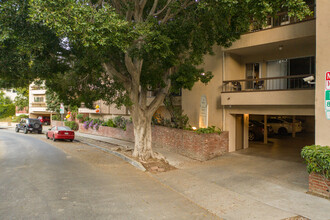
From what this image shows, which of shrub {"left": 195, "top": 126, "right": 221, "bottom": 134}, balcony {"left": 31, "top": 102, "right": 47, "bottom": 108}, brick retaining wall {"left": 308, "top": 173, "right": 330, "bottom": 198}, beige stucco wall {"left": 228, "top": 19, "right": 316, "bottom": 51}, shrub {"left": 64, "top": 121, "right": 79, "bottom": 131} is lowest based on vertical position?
brick retaining wall {"left": 308, "top": 173, "right": 330, "bottom": 198}

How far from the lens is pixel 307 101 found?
33.1 ft

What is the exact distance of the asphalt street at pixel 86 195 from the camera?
588 centimetres

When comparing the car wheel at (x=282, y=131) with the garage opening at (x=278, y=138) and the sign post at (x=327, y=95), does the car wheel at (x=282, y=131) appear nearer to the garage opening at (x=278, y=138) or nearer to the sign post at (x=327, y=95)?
the garage opening at (x=278, y=138)

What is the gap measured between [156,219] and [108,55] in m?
7.88

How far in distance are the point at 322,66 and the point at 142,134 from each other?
782 cm

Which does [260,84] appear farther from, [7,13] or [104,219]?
[7,13]

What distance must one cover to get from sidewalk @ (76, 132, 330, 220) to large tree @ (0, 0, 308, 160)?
10.8ft

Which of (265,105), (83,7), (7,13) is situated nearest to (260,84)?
(265,105)

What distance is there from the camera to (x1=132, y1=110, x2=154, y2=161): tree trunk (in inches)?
474

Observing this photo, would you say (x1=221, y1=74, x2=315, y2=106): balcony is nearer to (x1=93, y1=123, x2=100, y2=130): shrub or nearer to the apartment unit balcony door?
the apartment unit balcony door

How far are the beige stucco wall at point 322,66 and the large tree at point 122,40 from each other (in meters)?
1.00

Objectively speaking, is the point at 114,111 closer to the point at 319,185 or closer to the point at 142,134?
the point at 142,134

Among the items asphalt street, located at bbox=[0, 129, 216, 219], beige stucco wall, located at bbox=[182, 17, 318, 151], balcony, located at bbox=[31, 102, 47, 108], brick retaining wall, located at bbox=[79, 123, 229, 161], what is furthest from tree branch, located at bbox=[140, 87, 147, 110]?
balcony, located at bbox=[31, 102, 47, 108]

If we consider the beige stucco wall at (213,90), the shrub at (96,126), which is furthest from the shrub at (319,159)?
the shrub at (96,126)
